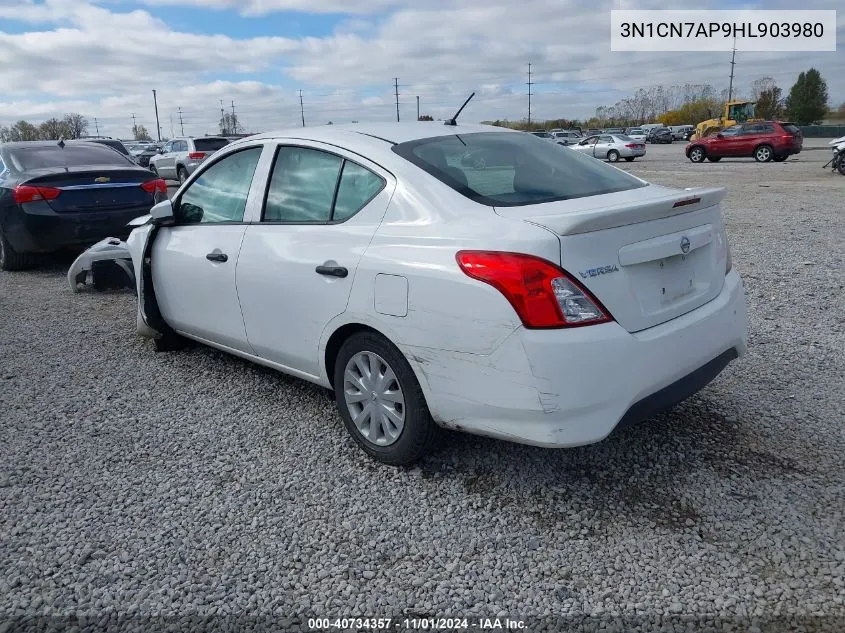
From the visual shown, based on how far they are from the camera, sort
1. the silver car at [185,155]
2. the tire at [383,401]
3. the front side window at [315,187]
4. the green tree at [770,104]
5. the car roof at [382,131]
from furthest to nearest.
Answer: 1. the green tree at [770,104]
2. the silver car at [185,155]
3. the car roof at [382,131]
4. the front side window at [315,187]
5. the tire at [383,401]

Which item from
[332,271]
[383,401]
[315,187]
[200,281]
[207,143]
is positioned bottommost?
[383,401]

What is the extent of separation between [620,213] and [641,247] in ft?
0.61

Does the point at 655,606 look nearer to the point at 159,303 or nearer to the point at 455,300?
the point at 455,300

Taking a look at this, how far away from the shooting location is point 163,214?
175 inches

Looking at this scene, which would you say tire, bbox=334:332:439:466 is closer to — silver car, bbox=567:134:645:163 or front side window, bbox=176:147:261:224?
front side window, bbox=176:147:261:224

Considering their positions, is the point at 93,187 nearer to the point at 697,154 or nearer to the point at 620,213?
the point at 620,213

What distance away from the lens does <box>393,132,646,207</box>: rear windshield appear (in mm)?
3188

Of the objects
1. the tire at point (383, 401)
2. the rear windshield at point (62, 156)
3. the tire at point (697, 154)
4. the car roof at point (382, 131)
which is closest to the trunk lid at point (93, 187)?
the rear windshield at point (62, 156)

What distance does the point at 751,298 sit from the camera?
617cm

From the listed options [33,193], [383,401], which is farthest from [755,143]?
[383,401]

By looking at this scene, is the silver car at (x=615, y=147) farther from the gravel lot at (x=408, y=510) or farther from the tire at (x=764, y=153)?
the gravel lot at (x=408, y=510)

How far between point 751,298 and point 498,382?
4.35m

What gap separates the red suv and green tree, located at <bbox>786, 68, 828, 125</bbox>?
4783 cm

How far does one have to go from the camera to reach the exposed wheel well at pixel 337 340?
10.7 feet
